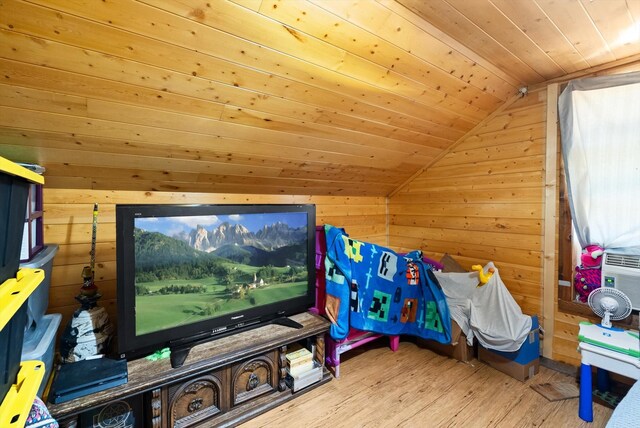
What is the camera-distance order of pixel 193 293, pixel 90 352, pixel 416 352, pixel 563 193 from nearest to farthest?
pixel 90 352 → pixel 193 293 → pixel 563 193 → pixel 416 352

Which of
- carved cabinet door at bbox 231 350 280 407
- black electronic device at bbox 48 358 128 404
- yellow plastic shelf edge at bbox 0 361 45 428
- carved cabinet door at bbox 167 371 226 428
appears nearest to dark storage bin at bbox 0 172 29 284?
yellow plastic shelf edge at bbox 0 361 45 428

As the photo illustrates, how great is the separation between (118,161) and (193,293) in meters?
0.95

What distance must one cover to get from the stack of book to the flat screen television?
0.22 metres

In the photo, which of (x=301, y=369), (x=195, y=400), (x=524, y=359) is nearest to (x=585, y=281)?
(x=524, y=359)

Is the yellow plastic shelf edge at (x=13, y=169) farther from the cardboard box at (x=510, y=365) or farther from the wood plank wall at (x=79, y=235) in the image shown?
the cardboard box at (x=510, y=365)

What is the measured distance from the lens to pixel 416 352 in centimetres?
262

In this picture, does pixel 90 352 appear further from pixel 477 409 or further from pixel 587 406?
pixel 587 406

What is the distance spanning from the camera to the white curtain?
198 centimetres

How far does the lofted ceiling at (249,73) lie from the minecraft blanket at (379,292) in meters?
0.85

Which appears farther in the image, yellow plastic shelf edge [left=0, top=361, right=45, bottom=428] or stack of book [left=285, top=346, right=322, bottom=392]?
stack of book [left=285, top=346, right=322, bottom=392]

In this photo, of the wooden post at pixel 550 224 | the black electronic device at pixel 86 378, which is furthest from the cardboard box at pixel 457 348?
the black electronic device at pixel 86 378

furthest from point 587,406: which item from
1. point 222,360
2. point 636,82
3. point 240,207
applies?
point 240,207

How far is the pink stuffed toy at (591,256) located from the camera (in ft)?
6.82

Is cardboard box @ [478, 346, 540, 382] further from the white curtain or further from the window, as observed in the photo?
the white curtain
